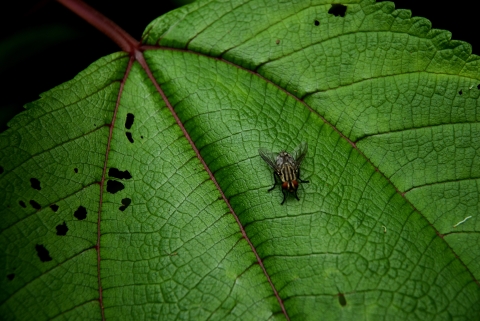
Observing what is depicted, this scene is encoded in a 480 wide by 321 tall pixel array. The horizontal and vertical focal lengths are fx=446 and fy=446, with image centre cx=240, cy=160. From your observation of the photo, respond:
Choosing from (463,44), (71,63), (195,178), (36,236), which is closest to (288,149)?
(195,178)

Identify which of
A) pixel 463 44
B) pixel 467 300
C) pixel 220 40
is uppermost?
pixel 220 40

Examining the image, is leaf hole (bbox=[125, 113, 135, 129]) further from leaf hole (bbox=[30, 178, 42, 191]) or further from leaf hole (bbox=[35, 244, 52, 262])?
leaf hole (bbox=[35, 244, 52, 262])

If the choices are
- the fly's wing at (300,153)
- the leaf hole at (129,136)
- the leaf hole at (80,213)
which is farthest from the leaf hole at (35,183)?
the fly's wing at (300,153)

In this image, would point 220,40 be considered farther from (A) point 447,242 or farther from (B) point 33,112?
(A) point 447,242

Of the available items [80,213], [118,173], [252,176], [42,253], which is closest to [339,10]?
[252,176]

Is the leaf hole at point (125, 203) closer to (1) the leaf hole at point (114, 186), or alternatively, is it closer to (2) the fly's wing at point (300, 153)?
(1) the leaf hole at point (114, 186)

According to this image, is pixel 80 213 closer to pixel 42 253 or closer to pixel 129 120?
pixel 42 253

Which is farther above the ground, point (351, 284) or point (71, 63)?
point (71, 63)

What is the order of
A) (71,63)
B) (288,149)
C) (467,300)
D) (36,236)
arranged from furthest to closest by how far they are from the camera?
(71,63)
(288,149)
(36,236)
(467,300)
